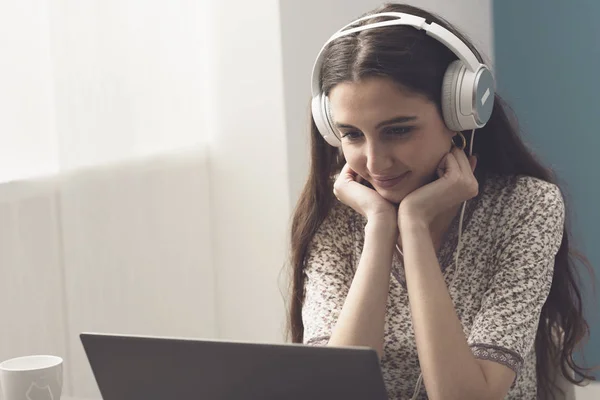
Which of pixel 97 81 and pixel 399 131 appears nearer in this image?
pixel 399 131

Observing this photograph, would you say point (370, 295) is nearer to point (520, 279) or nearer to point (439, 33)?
point (520, 279)

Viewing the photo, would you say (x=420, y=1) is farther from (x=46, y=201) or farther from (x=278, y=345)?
(x=278, y=345)

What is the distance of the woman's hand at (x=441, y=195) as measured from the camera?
156 centimetres

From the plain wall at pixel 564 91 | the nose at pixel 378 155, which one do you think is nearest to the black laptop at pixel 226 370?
the nose at pixel 378 155

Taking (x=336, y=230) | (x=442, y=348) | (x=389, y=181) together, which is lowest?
(x=442, y=348)

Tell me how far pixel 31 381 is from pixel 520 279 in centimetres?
74

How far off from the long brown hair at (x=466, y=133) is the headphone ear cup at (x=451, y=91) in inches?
0.6

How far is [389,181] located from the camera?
1579mm

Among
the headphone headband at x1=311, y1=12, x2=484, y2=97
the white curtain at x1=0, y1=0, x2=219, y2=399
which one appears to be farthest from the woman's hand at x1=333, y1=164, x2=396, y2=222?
the white curtain at x1=0, y1=0, x2=219, y2=399

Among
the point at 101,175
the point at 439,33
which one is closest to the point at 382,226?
the point at 439,33

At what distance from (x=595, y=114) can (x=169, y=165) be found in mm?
1321

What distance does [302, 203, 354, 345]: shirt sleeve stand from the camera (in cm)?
159

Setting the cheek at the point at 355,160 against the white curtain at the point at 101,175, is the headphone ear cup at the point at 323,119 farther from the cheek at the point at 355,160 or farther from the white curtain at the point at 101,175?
the white curtain at the point at 101,175

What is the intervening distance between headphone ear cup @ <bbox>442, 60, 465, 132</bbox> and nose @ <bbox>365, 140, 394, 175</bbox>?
Answer: 0.11m
